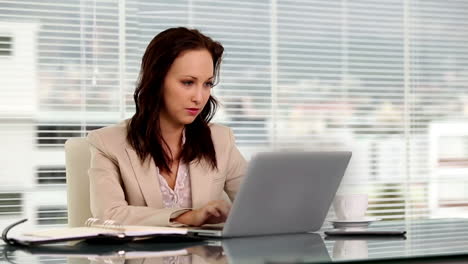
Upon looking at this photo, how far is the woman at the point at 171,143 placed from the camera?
261 cm

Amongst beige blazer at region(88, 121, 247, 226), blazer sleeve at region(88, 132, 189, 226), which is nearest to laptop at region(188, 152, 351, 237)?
blazer sleeve at region(88, 132, 189, 226)

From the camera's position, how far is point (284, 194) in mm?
1988

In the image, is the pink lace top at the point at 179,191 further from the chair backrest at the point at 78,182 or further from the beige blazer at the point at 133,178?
the chair backrest at the point at 78,182

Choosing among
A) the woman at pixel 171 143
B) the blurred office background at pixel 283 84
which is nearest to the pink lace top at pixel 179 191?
the woman at pixel 171 143

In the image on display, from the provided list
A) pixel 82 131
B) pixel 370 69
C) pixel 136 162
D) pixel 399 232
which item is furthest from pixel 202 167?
pixel 370 69

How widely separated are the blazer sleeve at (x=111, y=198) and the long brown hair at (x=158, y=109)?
0.35 feet

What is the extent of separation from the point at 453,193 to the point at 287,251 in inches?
175

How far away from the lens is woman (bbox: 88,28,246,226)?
2.61 meters

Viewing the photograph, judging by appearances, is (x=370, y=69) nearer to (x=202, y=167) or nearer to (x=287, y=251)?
(x=202, y=167)

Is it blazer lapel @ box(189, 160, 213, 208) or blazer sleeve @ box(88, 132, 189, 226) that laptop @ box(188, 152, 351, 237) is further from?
blazer lapel @ box(189, 160, 213, 208)

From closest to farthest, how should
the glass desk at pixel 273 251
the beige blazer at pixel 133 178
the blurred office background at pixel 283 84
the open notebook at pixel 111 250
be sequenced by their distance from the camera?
1. the glass desk at pixel 273 251
2. the open notebook at pixel 111 250
3. the beige blazer at pixel 133 178
4. the blurred office background at pixel 283 84

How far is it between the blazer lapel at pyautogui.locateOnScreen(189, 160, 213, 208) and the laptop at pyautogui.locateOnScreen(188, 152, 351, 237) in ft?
1.78

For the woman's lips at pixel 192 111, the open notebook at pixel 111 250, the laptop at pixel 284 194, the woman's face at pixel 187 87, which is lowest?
the open notebook at pixel 111 250

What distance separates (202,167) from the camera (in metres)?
2.73
